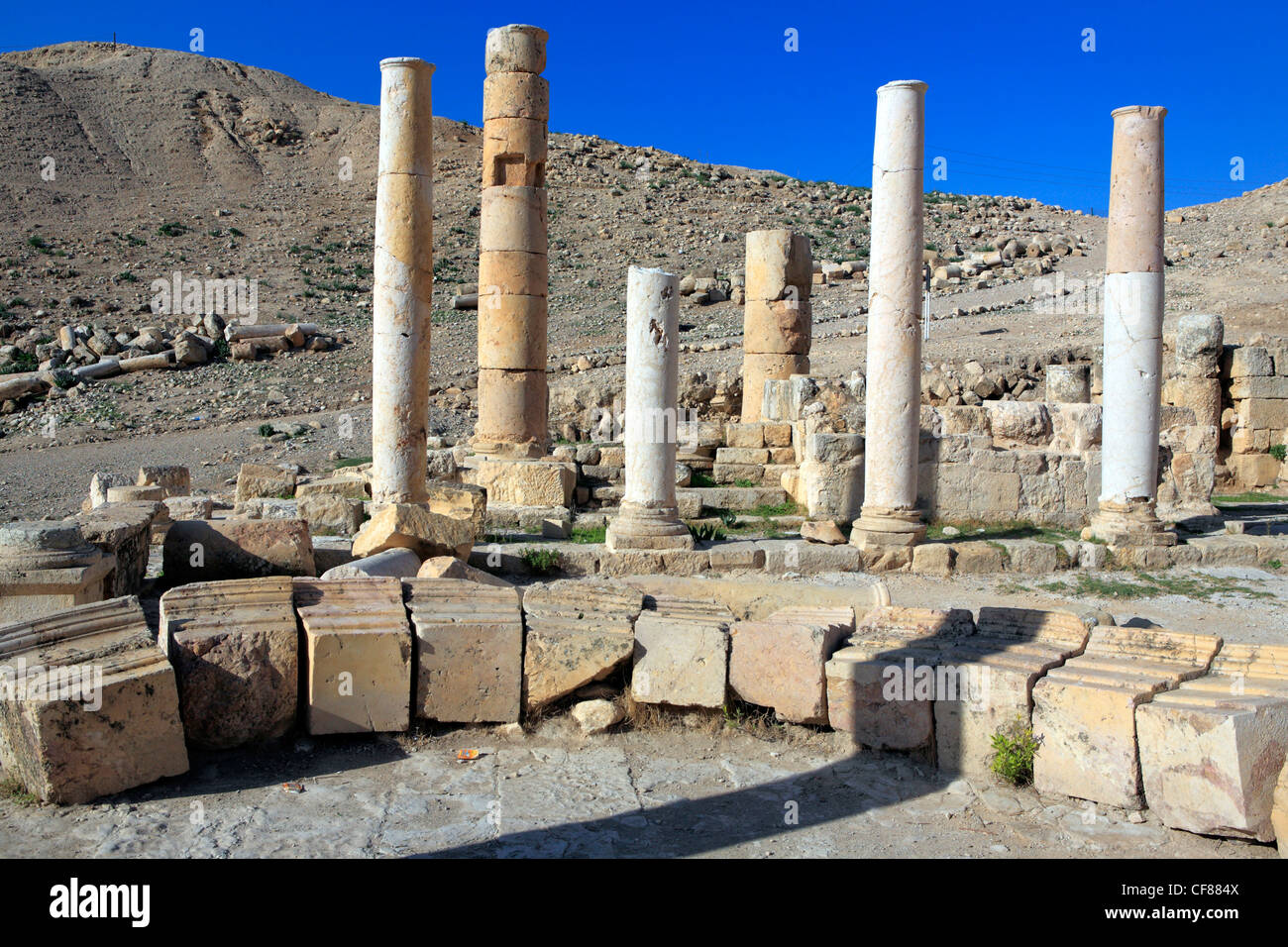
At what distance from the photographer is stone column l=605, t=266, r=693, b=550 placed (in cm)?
1079

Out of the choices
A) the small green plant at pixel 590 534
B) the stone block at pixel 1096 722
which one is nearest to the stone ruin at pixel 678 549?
the stone block at pixel 1096 722

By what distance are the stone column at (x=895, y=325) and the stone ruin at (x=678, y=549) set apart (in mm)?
31

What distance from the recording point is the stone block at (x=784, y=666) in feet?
20.1

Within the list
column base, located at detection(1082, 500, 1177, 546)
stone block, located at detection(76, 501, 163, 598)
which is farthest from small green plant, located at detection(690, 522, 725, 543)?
stone block, located at detection(76, 501, 163, 598)

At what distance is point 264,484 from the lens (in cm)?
1377

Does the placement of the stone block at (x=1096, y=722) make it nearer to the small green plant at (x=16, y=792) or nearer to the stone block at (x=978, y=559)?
Result: the stone block at (x=978, y=559)

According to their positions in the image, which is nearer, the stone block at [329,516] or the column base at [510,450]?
the stone block at [329,516]

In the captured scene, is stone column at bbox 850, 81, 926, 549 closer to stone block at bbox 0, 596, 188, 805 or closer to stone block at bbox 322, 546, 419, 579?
stone block at bbox 322, 546, 419, 579

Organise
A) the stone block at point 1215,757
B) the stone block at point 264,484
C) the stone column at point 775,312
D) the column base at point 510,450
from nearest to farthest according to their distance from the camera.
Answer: the stone block at point 1215,757 < the stone block at point 264,484 < the column base at point 510,450 < the stone column at point 775,312

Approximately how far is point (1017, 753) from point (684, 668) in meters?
1.93
